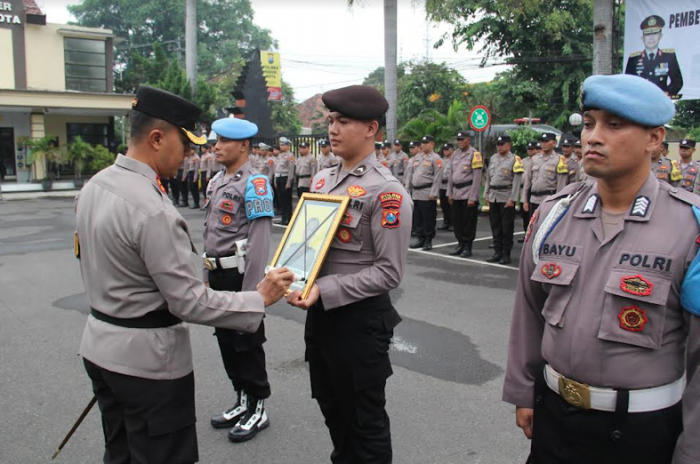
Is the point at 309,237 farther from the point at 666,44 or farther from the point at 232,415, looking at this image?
the point at 666,44

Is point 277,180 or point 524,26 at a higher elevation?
point 524,26

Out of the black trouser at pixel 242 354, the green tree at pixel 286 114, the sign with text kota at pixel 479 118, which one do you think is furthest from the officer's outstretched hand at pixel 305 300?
the green tree at pixel 286 114

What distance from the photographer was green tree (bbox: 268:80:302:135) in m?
42.8

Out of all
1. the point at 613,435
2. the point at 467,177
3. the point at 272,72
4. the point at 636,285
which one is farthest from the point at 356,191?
the point at 272,72

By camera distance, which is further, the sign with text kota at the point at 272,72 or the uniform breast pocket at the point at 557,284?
the sign with text kota at the point at 272,72

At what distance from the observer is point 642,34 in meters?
10.1

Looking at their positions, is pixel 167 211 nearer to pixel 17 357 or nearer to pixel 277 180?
pixel 17 357

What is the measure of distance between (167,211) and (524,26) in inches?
925

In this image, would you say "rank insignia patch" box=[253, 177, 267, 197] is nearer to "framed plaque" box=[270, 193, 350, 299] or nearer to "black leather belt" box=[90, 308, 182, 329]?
"framed plaque" box=[270, 193, 350, 299]

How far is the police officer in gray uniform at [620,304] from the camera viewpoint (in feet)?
5.69

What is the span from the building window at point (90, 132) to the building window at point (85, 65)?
173cm

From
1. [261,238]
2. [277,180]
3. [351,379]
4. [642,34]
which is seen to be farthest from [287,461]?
[277,180]

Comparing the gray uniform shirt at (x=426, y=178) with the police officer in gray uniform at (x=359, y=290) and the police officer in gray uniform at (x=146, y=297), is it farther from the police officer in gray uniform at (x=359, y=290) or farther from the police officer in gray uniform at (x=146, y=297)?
the police officer in gray uniform at (x=146, y=297)

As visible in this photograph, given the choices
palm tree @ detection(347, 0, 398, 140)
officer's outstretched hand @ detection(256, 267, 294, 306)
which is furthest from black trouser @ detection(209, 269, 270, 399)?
palm tree @ detection(347, 0, 398, 140)
